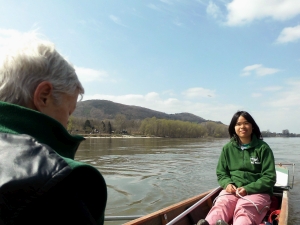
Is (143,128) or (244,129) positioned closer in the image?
(244,129)

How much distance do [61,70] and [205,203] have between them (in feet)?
14.6

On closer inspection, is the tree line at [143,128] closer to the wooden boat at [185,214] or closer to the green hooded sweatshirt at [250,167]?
the wooden boat at [185,214]

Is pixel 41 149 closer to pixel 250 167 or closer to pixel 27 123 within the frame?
pixel 27 123

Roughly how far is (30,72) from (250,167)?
3.90 m

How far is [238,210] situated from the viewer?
3801 mm

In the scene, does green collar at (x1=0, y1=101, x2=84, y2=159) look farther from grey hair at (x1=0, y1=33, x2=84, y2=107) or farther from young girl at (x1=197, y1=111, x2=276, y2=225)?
young girl at (x1=197, y1=111, x2=276, y2=225)

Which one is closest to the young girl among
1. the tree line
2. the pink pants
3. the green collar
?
the pink pants

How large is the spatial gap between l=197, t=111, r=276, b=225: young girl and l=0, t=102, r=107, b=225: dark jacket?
9.77 ft

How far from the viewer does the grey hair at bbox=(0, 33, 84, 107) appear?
1143 mm

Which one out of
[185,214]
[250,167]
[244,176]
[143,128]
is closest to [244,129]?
[250,167]

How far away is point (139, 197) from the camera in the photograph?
329 inches

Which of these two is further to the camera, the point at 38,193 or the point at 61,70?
the point at 61,70

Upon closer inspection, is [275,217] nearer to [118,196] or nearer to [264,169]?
[264,169]

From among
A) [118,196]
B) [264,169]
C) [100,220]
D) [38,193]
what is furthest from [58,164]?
[118,196]
